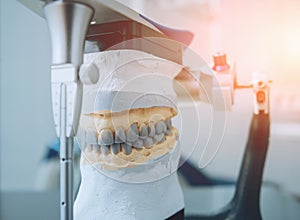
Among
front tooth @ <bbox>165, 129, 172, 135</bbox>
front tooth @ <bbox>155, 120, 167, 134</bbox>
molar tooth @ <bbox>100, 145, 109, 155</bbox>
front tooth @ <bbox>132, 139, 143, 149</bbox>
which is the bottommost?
molar tooth @ <bbox>100, 145, 109, 155</bbox>

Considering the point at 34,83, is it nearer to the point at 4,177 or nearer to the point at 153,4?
the point at 4,177

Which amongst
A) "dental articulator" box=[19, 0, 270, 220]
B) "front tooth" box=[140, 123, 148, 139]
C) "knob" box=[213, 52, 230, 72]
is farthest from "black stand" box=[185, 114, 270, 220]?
"front tooth" box=[140, 123, 148, 139]

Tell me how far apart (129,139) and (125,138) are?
0.03 feet

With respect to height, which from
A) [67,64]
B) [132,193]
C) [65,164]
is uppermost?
[67,64]

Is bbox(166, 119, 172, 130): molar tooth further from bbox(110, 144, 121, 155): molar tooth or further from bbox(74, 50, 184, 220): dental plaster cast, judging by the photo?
bbox(110, 144, 121, 155): molar tooth

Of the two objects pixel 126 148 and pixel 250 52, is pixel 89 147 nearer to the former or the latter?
pixel 126 148

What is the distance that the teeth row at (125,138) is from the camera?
0.86 metres

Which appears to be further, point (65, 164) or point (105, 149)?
point (105, 149)

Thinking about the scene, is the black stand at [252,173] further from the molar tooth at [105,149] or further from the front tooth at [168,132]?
the molar tooth at [105,149]

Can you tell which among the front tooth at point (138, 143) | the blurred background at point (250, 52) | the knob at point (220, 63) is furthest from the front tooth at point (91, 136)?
the knob at point (220, 63)

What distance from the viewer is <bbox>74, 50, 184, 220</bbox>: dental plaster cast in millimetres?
859

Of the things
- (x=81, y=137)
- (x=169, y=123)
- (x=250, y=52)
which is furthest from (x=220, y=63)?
(x=81, y=137)

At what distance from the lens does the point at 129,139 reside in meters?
0.86

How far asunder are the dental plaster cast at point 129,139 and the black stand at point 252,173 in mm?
175
